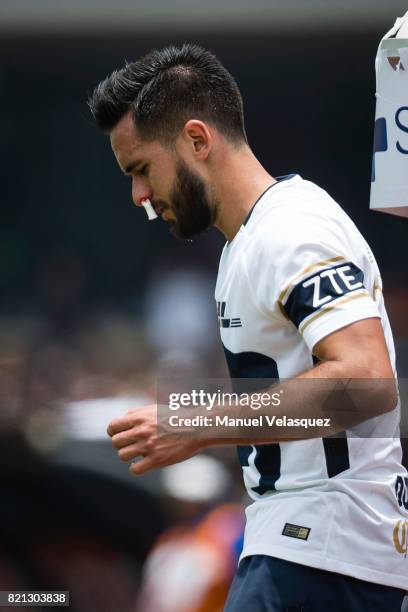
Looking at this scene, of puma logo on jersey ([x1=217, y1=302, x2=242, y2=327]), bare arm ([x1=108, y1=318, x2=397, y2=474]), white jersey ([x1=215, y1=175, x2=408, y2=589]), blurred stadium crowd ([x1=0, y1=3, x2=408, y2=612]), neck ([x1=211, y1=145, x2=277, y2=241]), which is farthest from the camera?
blurred stadium crowd ([x1=0, y1=3, x2=408, y2=612])

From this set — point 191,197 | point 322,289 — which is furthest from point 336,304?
point 191,197

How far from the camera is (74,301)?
18.0ft

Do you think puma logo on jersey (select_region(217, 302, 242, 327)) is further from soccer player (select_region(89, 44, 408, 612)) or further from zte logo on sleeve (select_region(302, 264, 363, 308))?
zte logo on sleeve (select_region(302, 264, 363, 308))

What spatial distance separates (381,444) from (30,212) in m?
3.78

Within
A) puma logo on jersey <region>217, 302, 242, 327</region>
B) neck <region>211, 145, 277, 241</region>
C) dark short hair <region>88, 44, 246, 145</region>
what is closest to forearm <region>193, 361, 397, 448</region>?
puma logo on jersey <region>217, 302, 242, 327</region>

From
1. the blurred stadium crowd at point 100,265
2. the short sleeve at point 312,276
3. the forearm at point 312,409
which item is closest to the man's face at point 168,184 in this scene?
the short sleeve at point 312,276

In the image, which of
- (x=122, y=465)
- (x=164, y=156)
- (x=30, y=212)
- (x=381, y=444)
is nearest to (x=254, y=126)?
(x=30, y=212)

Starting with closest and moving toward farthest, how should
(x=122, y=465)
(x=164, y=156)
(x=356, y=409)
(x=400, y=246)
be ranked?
(x=356, y=409), (x=164, y=156), (x=122, y=465), (x=400, y=246)

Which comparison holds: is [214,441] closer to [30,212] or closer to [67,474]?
[67,474]

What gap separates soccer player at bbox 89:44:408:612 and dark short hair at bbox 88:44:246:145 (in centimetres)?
5

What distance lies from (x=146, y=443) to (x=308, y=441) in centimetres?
37

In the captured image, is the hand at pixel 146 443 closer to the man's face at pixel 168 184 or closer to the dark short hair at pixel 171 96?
the man's face at pixel 168 184

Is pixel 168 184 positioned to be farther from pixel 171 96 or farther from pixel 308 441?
pixel 308 441

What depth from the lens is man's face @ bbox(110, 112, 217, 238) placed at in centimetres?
237
